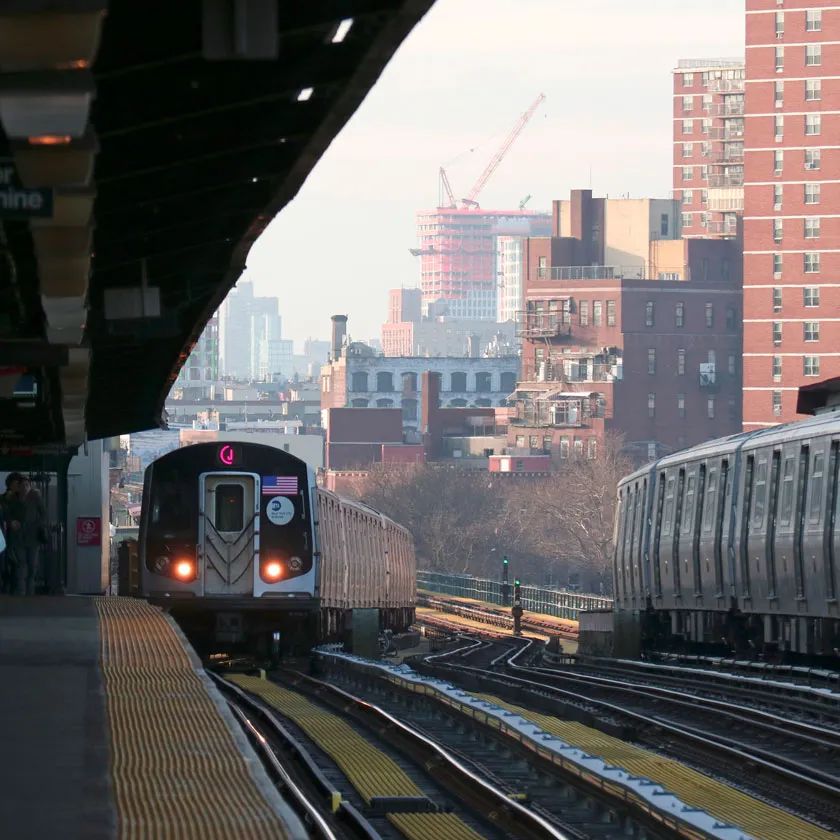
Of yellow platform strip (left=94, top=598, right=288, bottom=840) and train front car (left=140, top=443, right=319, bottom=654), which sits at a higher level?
train front car (left=140, top=443, right=319, bottom=654)

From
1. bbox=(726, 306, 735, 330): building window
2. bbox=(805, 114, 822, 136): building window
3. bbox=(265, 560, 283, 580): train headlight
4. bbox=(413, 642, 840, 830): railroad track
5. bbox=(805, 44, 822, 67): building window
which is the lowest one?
bbox=(413, 642, 840, 830): railroad track

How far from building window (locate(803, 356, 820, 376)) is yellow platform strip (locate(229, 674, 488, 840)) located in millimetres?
98466

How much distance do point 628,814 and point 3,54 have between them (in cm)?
512

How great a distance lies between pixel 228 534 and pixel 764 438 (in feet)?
21.9

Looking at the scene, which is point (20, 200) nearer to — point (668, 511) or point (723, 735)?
point (723, 735)

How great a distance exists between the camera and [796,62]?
114m

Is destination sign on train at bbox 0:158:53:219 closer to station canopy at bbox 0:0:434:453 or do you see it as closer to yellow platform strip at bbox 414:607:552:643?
station canopy at bbox 0:0:434:453

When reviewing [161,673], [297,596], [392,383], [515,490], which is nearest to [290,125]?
[161,673]

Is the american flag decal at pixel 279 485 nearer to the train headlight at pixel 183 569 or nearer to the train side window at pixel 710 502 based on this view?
the train headlight at pixel 183 569

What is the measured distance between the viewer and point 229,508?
2261 cm

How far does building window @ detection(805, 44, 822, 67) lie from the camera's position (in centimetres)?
11331

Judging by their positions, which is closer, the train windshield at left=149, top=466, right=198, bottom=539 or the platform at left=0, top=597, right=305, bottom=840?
the platform at left=0, top=597, right=305, bottom=840

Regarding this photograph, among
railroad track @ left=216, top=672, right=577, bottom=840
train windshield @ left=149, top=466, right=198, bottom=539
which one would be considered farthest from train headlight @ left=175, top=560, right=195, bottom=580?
railroad track @ left=216, top=672, right=577, bottom=840

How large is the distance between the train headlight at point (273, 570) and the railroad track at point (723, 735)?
10.8ft
